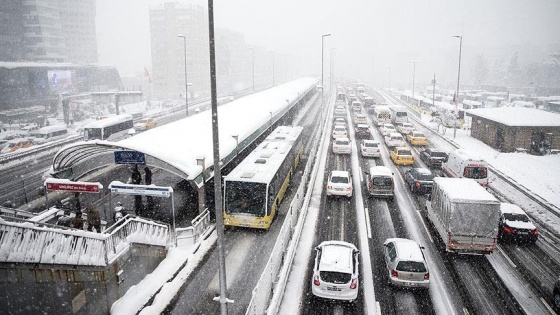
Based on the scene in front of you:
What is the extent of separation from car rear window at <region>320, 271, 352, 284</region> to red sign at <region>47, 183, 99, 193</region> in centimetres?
1046

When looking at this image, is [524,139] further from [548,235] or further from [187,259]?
[187,259]

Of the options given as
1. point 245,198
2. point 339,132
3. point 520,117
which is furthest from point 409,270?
point 520,117

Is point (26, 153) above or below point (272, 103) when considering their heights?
below

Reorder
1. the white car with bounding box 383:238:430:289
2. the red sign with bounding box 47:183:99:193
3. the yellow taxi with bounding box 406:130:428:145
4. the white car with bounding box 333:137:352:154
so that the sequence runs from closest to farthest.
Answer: the white car with bounding box 383:238:430:289 < the red sign with bounding box 47:183:99:193 < the white car with bounding box 333:137:352:154 < the yellow taxi with bounding box 406:130:428:145

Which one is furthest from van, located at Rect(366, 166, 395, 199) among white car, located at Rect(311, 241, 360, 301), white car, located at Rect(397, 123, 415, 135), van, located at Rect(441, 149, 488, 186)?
white car, located at Rect(397, 123, 415, 135)

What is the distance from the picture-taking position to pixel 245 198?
18844 millimetres

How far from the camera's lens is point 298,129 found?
34562 mm

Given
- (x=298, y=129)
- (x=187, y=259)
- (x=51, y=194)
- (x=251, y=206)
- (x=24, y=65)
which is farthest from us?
(x=24, y=65)

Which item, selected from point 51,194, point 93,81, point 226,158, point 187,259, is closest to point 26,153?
point 51,194

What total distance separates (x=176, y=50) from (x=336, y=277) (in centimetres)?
11280

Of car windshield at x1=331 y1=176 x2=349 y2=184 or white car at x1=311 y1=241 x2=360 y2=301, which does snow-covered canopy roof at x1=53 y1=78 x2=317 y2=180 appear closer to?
car windshield at x1=331 y1=176 x2=349 y2=184

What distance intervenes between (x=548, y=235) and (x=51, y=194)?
29167 mm

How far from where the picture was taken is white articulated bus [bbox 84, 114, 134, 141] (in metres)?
41.5

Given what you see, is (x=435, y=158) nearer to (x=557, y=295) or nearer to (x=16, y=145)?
(x=557, y=295)
